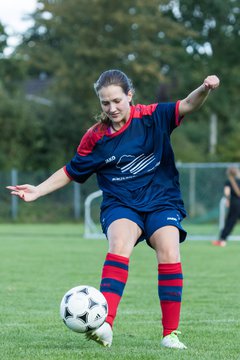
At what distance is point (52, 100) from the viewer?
41.6 metres

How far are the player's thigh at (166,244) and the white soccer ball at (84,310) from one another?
1.60 ft

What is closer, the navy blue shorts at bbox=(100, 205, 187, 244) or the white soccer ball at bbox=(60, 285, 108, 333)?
the white soccer ball at bbox=(60, 285, 108, 333)

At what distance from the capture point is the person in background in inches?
780

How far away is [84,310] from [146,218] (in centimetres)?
82

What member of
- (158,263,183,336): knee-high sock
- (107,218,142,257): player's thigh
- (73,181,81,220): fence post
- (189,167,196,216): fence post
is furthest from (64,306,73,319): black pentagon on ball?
(73,181,81,220): fence post

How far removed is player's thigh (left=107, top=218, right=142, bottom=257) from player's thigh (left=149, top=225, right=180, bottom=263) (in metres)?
0.15

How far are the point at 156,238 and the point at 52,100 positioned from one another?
36.0 metres

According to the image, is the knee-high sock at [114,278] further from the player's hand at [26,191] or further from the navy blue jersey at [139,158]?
the player's hand at [26,191]

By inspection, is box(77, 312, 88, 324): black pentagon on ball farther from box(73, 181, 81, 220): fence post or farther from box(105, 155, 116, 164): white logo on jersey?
box(73, 181, 81, 220): fence post

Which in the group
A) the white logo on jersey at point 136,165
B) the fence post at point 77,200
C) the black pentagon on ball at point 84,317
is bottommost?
the fence post at point 77,200

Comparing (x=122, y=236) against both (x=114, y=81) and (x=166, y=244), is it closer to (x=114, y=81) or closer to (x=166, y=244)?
(x=166, y=244)

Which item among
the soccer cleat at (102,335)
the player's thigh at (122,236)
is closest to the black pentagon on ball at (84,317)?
the soccer cleat at (102,335)

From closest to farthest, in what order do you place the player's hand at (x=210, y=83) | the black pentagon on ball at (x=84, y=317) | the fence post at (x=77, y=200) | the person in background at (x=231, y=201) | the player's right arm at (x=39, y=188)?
the black pentagon on ball at (x=84, y=317) → the player's hand at (x=210, y=83) → the player's right arm at (x=39, y=188) → the person in background at (x=231, y=201) → the fence post at (x=77, y=200)

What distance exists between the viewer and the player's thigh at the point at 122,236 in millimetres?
5902
